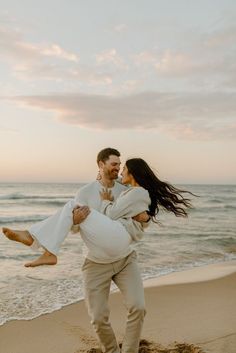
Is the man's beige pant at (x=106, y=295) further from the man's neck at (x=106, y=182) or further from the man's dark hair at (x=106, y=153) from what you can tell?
the man's dark hair at (x=106, y=153)

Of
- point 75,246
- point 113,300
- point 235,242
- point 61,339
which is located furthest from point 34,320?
point 235,242

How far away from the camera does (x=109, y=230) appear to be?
153 inches

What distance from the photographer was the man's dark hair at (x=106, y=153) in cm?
423

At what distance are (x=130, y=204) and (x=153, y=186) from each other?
34 centimetres

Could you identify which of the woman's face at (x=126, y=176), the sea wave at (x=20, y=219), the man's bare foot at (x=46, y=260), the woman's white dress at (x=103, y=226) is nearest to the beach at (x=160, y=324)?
the woman's white dress at (x=103, y=226)

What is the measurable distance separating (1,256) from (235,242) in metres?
7.69

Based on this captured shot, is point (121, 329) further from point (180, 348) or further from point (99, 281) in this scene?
point (99, 281)

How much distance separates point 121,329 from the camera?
564 centimetres

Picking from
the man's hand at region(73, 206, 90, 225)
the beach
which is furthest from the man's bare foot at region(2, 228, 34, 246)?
the beach

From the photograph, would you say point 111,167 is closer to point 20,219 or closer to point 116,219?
point 116,219

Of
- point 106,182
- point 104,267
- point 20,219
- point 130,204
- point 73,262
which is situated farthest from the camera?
point 20,219

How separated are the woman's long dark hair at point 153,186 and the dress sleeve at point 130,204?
12cm

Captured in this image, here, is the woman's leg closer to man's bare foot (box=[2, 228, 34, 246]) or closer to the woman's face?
man's bare foot (box=[2, 228, 34, 246])

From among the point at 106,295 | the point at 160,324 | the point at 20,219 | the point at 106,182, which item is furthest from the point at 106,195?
the point at 20,219
